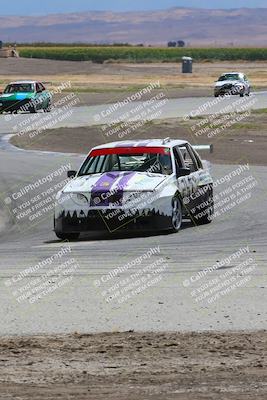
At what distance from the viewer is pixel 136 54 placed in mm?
145500

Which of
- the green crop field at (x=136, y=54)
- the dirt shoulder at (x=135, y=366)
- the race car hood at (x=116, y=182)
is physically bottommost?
the green crop field at (x=136, y=54)

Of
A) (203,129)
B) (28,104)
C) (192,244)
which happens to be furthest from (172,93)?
(192,244)

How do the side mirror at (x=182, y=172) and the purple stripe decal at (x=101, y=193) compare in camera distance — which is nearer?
the purple stripe decal at (x=101, y=193)

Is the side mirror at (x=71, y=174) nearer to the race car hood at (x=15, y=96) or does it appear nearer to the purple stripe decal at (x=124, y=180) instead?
the purple stripe decal at (x=124, y=180)

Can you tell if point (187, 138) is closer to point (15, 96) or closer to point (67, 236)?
point (15, 96)

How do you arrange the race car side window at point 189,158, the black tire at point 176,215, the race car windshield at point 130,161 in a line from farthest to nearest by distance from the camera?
the race car side window at point 189,158 → the race car windshield at point 130,161 → the black tire at point 176,215

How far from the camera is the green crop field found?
13250cm

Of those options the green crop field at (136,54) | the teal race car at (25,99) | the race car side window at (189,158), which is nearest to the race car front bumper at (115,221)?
the race car side window at (189,158)

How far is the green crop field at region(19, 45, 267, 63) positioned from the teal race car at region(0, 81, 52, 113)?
77.5 meters

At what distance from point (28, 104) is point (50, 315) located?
41186 millimetres

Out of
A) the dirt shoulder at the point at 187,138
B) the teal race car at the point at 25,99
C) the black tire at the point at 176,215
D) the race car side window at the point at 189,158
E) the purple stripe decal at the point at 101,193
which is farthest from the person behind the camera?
the teal race car at the point at 25,99

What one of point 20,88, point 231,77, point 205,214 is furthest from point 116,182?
point 231,77

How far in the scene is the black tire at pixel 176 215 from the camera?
16172 millimetres

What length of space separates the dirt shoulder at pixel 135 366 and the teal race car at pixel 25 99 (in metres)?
42.0
